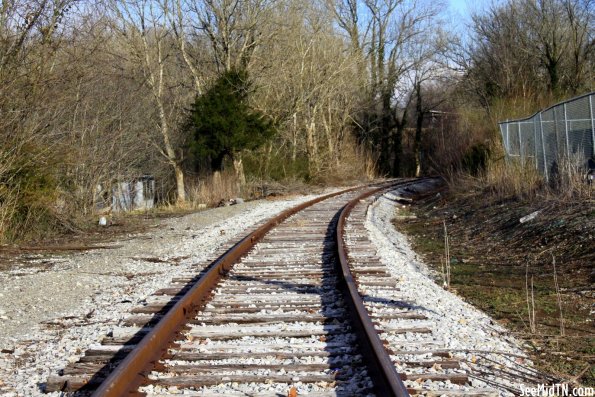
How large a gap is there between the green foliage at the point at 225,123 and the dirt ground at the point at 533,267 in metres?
14.0

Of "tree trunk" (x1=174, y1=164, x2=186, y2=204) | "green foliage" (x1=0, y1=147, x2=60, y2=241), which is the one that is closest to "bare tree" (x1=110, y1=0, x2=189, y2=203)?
"tree trunk" (x1=174, y1=164, x2=186, y2=204)

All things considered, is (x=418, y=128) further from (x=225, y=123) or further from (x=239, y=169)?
(x=225, y=123)

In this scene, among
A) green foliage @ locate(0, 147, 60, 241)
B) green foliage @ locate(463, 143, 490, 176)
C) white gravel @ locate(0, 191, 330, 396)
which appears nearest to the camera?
white gravel @ locate(0, 191, 330, 396)

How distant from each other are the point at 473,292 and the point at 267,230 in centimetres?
654

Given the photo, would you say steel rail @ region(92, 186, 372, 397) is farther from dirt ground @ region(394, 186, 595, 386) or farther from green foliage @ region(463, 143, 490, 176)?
green foliage @ region(463, 143, 490, 176)

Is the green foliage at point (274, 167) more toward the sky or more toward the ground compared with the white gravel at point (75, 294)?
more toward the sky

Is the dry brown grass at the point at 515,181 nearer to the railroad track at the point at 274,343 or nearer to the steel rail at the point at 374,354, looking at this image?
the railroad track at the point at 274,343

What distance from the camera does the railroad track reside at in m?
4.68

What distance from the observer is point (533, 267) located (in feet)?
32.1

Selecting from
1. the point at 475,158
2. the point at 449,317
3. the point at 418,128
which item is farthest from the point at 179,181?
→ the point at 418,128

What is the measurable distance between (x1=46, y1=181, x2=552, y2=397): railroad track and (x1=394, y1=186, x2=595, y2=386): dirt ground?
3.28 feet

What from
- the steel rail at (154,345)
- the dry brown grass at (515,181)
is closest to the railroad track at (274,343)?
the steel rail at (154,345)

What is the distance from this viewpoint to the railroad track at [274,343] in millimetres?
4676

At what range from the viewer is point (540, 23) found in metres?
40.8
